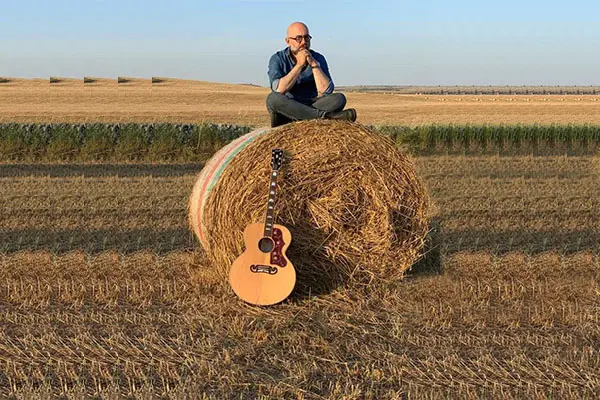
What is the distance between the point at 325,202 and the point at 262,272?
2.80 ft

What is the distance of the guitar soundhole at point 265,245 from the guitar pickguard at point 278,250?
0.04 meters

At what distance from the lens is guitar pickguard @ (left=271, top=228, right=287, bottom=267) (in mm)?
6160

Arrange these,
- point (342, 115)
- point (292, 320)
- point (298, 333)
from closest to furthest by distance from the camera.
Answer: point (298, 333), point (292, 320), point (342, 115)

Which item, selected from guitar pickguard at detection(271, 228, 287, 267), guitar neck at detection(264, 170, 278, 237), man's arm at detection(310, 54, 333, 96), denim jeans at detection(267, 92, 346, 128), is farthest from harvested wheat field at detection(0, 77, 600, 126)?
guitar pickguard at detection(271, 228, 287, 267)

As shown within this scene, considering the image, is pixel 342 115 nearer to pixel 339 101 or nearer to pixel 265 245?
pixel 339 101

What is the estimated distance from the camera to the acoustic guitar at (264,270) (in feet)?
20.2

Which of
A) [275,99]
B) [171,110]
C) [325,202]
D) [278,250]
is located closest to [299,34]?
[275,99]

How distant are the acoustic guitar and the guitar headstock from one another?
35 cm

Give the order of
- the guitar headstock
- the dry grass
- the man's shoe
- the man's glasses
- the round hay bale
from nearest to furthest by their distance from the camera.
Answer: the dry grass, the guitar headstock, the round hay bale, the man's shoe, the man's glasses

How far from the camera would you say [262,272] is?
618cm

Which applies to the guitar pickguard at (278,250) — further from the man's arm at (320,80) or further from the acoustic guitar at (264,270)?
the man's arm at (320,80)

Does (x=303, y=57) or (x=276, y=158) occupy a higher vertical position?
(x=303, y=57)

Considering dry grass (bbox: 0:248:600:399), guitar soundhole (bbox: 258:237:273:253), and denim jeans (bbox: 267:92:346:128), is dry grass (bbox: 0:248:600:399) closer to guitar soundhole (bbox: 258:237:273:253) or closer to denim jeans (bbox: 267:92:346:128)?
guitar soundhole (bbox: 258:237:273:253)

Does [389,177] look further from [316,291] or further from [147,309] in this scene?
[147,309]
